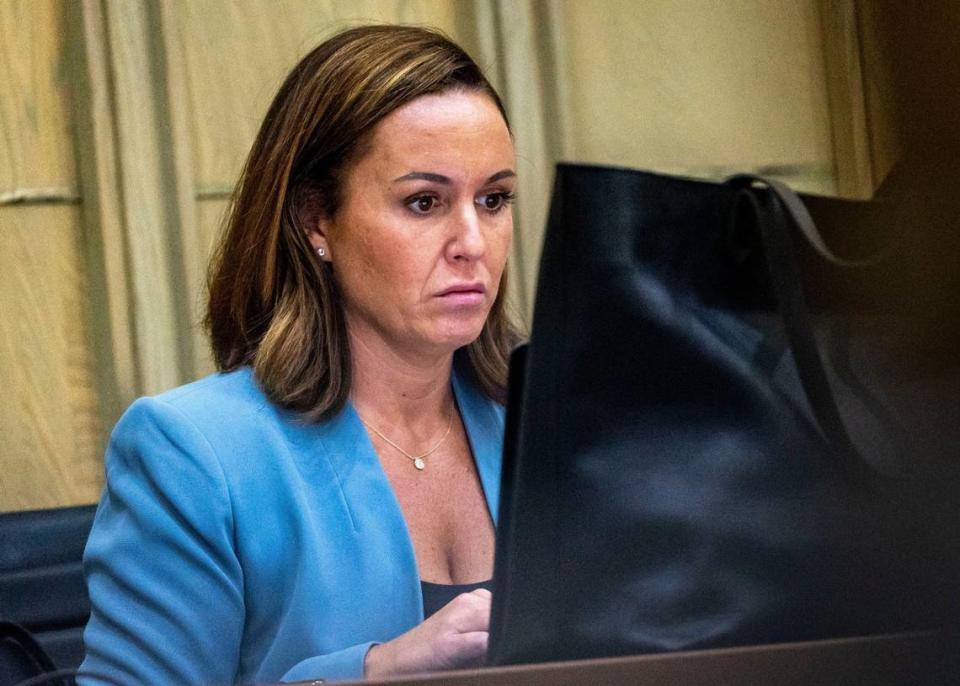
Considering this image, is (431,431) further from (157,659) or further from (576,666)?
(576,666)

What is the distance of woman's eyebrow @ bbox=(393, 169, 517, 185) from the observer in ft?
4.51

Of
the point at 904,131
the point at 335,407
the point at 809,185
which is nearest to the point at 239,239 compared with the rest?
the point at 335,407

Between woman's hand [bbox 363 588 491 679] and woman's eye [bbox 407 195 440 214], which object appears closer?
woman's hand [bbox 363 588 491 679]

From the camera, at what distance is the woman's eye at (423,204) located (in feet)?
4.56

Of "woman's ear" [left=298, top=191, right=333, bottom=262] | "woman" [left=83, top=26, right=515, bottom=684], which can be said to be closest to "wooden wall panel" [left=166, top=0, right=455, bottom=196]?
"woman" [left=83, top=26, right=515, bottom=684]

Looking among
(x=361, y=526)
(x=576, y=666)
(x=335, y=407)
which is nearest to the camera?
(x=576, y=666)

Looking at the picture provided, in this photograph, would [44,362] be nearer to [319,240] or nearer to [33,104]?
[33,104]

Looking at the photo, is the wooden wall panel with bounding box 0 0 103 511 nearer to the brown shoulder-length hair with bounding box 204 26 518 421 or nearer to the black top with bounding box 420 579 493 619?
the brown shoulder-length hair with bounding box 204 26 518 421

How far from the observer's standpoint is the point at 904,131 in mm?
369

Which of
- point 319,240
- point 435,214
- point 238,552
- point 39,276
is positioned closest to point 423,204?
point 435,214

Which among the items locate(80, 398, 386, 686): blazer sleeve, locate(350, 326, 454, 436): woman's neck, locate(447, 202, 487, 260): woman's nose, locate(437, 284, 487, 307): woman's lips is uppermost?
locate(447, 202, 487, 260): woman's nose

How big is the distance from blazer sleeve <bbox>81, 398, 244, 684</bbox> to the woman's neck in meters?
0.24

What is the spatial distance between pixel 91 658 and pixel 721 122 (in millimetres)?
1836

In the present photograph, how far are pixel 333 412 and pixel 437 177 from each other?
28 cm
